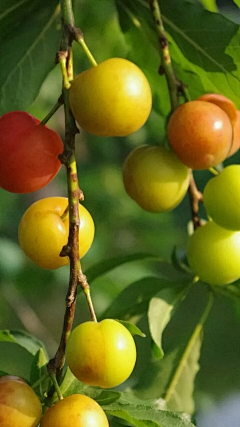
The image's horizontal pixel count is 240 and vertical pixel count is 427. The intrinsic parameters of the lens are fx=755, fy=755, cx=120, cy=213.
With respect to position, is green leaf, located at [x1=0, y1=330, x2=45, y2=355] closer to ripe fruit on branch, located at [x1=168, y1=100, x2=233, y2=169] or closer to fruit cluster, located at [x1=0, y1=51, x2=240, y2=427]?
fruit cluster, located at [x1=0, y1=51, x2=240, y2=427]

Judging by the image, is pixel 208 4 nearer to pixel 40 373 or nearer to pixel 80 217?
pixel 80 217

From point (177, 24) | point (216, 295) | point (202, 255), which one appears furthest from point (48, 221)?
point (216, 295)

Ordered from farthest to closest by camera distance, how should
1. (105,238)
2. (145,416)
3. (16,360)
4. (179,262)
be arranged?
1. (105,238)
2. (16,360)
3. (179,262)
4. (145,416)

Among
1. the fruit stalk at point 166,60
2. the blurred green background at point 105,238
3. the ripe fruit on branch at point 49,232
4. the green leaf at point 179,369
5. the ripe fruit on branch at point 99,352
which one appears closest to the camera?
the ripe fruit on branch at point 99,352

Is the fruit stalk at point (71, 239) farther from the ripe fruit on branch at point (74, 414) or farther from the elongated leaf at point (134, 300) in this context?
the elongated leaf at point (134, 300)

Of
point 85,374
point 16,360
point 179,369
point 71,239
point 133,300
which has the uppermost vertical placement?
point 71,239

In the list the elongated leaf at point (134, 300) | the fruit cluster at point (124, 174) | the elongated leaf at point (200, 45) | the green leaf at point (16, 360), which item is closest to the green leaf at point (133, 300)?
the elongated leaf at point (134, 300)

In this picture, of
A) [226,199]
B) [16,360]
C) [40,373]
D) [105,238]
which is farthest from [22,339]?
[105,238]
